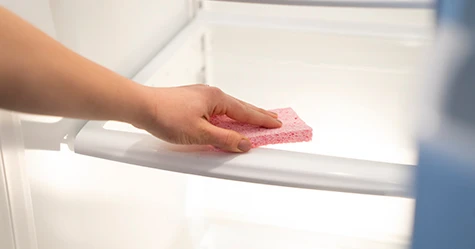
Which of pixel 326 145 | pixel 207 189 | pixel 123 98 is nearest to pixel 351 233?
pixel 326 145

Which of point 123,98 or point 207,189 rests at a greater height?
point 123,98

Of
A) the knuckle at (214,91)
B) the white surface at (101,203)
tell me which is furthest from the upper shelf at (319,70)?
the knuckle at (214,91)

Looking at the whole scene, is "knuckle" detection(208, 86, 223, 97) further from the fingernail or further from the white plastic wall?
the white plastic wall

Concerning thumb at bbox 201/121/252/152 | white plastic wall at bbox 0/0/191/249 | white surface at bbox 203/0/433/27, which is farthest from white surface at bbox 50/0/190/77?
thumb at bbox 201/121/252/152

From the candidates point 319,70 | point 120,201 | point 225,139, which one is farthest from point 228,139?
point 319,70

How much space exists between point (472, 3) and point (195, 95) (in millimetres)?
463

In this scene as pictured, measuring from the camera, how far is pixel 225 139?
73 centimetres

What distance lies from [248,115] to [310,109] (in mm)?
556

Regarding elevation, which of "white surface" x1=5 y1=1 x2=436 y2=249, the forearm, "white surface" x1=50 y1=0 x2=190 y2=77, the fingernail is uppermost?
"white surface" x1=50 y1=0 x2=190 y2=77

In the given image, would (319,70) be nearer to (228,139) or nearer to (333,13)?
(333,13)

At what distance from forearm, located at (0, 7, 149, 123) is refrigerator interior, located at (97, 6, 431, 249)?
2.02 ft

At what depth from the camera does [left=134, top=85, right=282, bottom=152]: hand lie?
690 millimetres

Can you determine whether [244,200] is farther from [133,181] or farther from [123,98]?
[123,98]

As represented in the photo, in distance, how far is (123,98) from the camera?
2.09ft
